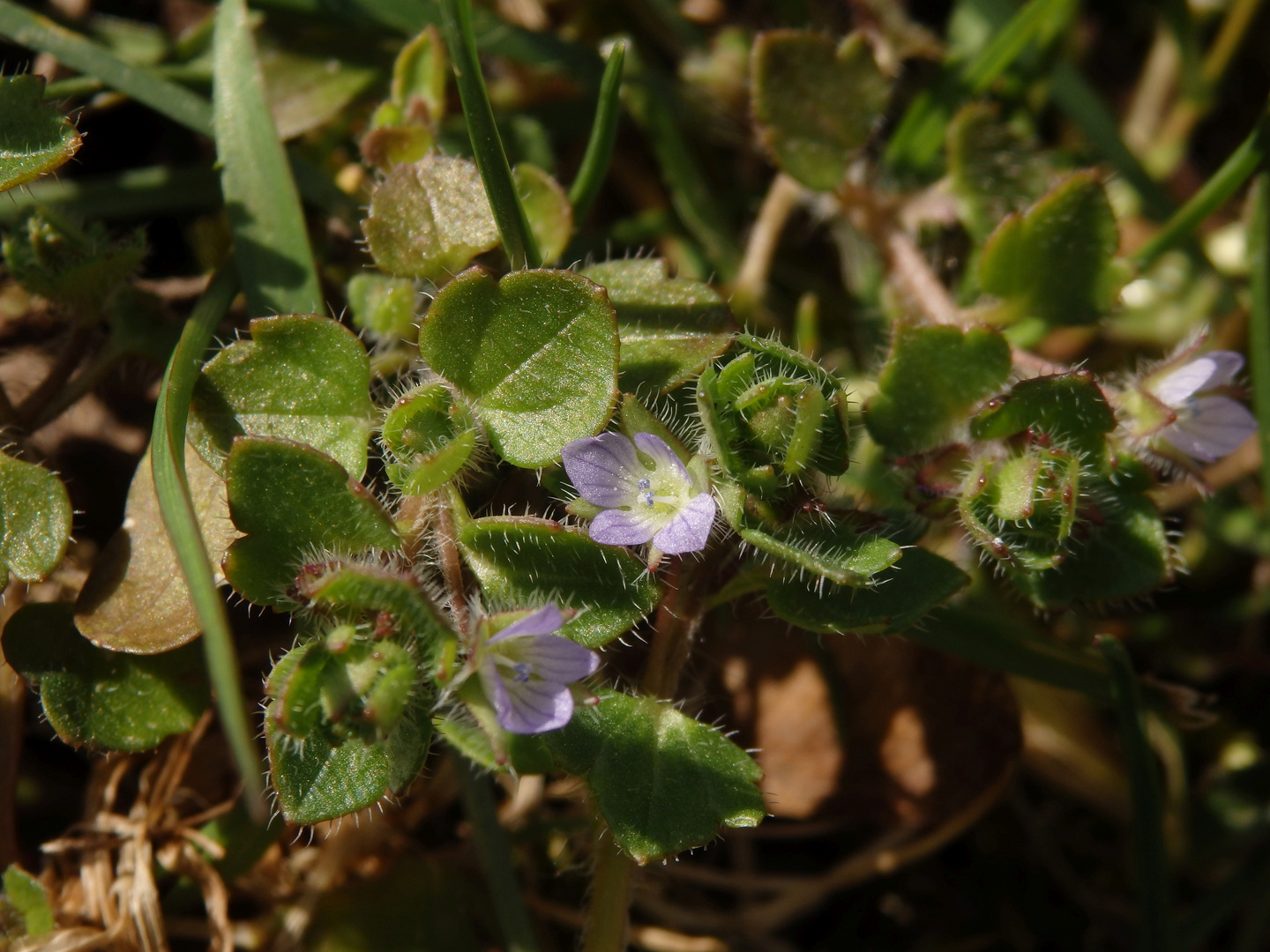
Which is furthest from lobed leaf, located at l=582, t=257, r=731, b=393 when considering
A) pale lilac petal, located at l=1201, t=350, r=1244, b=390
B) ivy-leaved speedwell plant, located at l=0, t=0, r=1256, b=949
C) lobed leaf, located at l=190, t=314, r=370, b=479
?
pale lilac petal, located at l=1201, t=350, r=1244, b=390

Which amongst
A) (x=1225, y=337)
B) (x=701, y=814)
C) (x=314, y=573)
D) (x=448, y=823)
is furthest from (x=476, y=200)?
(x=1225, y=337)

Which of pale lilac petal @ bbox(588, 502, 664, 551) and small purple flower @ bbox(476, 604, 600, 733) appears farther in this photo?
pale lilac petal @ bbox(588, 502, 664, 551)

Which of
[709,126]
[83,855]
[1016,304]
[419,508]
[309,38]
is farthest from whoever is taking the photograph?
[709,126]

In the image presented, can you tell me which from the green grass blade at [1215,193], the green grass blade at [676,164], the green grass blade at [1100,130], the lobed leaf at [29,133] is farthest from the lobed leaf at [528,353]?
the green grass blade at [1100,130]

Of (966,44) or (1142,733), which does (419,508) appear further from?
(966,44)

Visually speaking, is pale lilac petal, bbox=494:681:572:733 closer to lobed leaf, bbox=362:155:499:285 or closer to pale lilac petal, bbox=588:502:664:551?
pale lilac petal, bbox=588:502:664:551

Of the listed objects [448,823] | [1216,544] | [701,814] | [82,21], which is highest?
[82,21]

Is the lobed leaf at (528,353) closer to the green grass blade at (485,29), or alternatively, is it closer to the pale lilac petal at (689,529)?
the pale lilac petal at (689,529)
